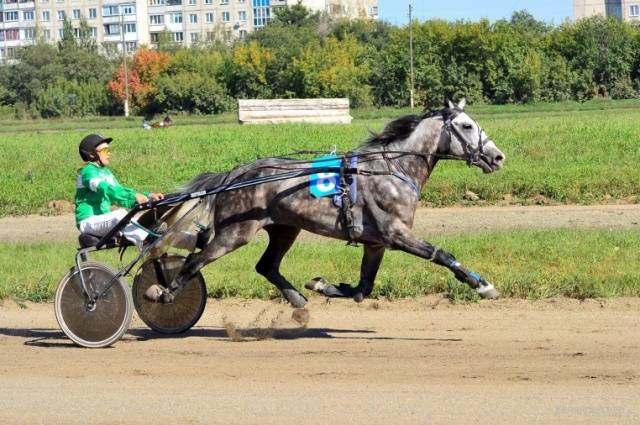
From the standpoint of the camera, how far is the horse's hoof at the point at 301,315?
938cm

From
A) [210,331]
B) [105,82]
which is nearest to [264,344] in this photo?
[210,331]

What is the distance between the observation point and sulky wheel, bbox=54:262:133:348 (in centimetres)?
863

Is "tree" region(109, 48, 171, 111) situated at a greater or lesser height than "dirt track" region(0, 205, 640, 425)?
greater

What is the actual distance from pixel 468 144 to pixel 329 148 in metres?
13.6

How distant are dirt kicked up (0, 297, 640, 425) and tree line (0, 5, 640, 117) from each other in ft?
108

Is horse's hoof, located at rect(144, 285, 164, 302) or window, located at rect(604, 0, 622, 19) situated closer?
horse's hoof, located at rect(144, 285, 164, 302)

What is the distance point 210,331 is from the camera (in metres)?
9.57

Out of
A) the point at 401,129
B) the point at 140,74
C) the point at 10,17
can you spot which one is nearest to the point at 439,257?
the point at 401,129

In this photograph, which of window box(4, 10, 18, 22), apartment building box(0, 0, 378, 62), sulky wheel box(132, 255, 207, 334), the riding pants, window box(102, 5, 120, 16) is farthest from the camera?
window box(4, 10, 18, 22)

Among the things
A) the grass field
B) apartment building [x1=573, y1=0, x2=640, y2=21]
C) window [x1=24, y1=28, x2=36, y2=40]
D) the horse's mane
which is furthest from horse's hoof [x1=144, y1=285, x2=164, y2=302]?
window [x1=24, y1=28, x2=36, y2=40]

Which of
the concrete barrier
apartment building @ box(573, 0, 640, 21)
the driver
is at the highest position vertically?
apartment building @ box(573, 0, 640, 21)

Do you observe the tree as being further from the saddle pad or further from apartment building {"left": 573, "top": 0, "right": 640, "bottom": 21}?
the saddle pad

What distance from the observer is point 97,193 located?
8789 mm

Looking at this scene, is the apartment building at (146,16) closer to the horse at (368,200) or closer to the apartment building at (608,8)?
the apartment building at (608,8)
